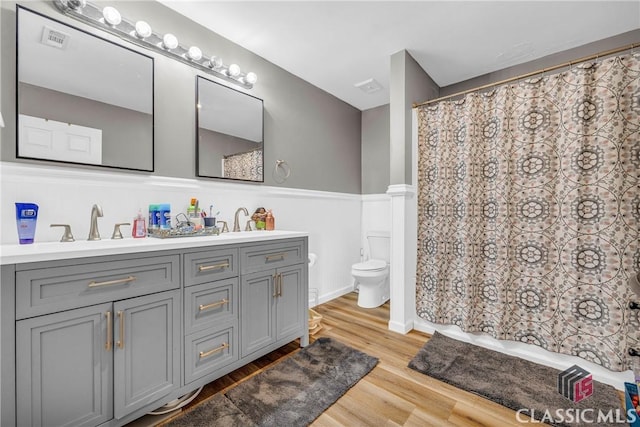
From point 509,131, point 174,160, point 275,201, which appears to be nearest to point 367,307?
point 275,201

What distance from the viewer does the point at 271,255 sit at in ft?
5.95

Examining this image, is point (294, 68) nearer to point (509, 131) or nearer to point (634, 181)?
point (509, 131)

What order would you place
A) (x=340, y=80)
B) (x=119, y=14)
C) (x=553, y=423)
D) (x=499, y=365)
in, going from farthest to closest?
(x=340, y=80) < (x=499, y=365) < (x=119, y=14) < (x=553, y=423)

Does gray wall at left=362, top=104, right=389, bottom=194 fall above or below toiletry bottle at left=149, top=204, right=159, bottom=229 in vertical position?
above

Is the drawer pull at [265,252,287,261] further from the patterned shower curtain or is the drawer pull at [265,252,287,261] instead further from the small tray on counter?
the patterned shower curtain

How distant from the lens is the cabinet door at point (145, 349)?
3.86 ft

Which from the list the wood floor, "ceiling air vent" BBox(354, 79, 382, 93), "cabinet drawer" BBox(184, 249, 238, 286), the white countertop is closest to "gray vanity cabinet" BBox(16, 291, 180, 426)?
"cabinet drawer" BBox(184, 249, 238, 286)

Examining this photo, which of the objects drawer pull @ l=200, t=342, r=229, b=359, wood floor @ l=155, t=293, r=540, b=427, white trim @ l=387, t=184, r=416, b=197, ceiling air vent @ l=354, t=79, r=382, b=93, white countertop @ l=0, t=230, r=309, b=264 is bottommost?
wood floor @ l=155, t=293, r=540, b=427

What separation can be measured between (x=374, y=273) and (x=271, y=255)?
51.3 inches

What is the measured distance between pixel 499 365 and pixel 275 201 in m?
2.09

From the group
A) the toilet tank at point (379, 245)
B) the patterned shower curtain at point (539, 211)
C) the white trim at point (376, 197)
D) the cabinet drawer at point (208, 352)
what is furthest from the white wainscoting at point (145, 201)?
the patterned shower curtain at point (539, 211)

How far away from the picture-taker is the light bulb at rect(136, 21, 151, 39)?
1.59m

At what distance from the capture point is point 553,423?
52.6 inches

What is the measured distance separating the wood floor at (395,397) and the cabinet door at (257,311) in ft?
0.70
